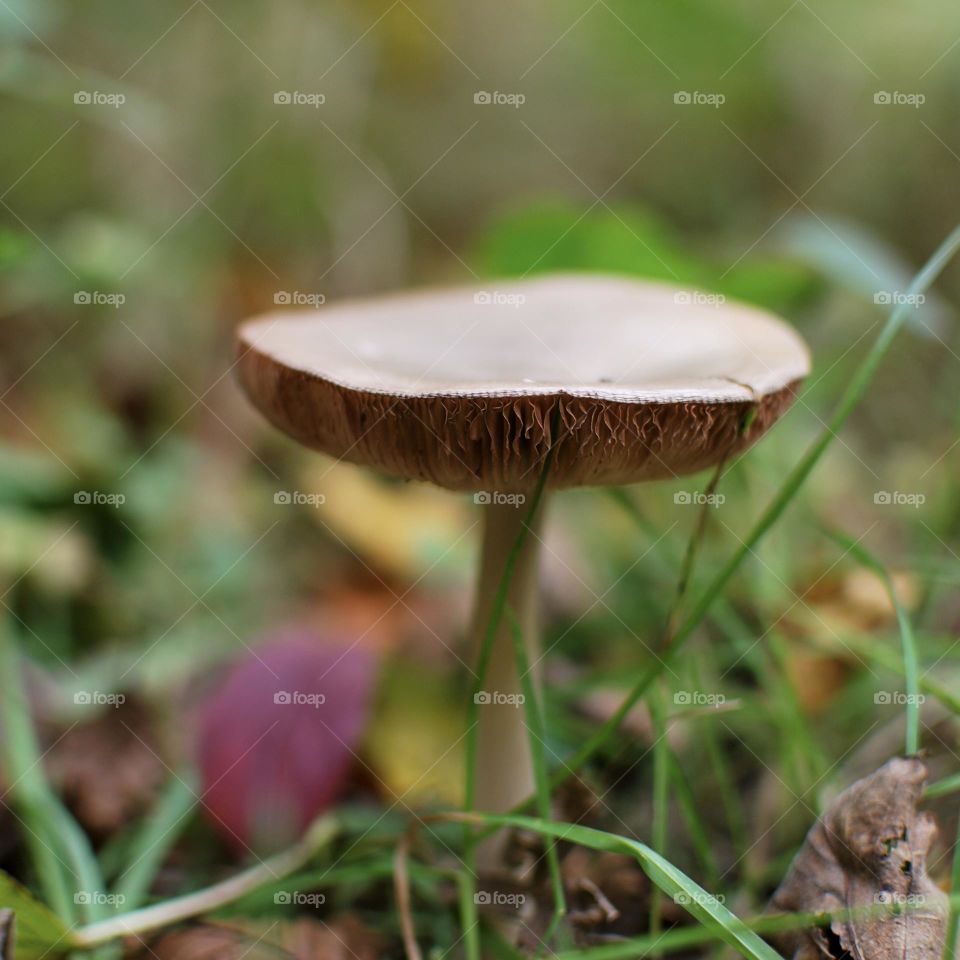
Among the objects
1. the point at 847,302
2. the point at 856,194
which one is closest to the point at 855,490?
the point at 847,302

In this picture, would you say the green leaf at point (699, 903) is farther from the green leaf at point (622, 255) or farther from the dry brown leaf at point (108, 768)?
the green leaf at point (622, 255)

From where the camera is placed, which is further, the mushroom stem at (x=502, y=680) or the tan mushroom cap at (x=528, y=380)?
the mushroom stem at (x=502, y=680)

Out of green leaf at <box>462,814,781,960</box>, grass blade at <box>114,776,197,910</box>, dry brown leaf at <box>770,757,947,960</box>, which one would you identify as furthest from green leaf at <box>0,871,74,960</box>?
dry brown leaf at <box>770,757,947,960</box>

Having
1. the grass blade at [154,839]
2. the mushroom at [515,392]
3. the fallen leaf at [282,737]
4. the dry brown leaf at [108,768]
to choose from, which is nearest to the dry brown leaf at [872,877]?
the mushroom at [515,392]

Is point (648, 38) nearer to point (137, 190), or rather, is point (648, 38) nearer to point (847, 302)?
point (847, 302)

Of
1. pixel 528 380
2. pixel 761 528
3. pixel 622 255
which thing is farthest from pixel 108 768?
pixel 622 255

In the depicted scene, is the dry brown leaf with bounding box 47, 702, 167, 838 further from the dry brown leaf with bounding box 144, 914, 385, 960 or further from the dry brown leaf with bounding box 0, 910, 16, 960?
the dry brown leaf with bounding box 0, 910, 16, 960

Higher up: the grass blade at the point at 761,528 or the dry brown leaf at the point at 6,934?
the grass blade at the point at 761,528
